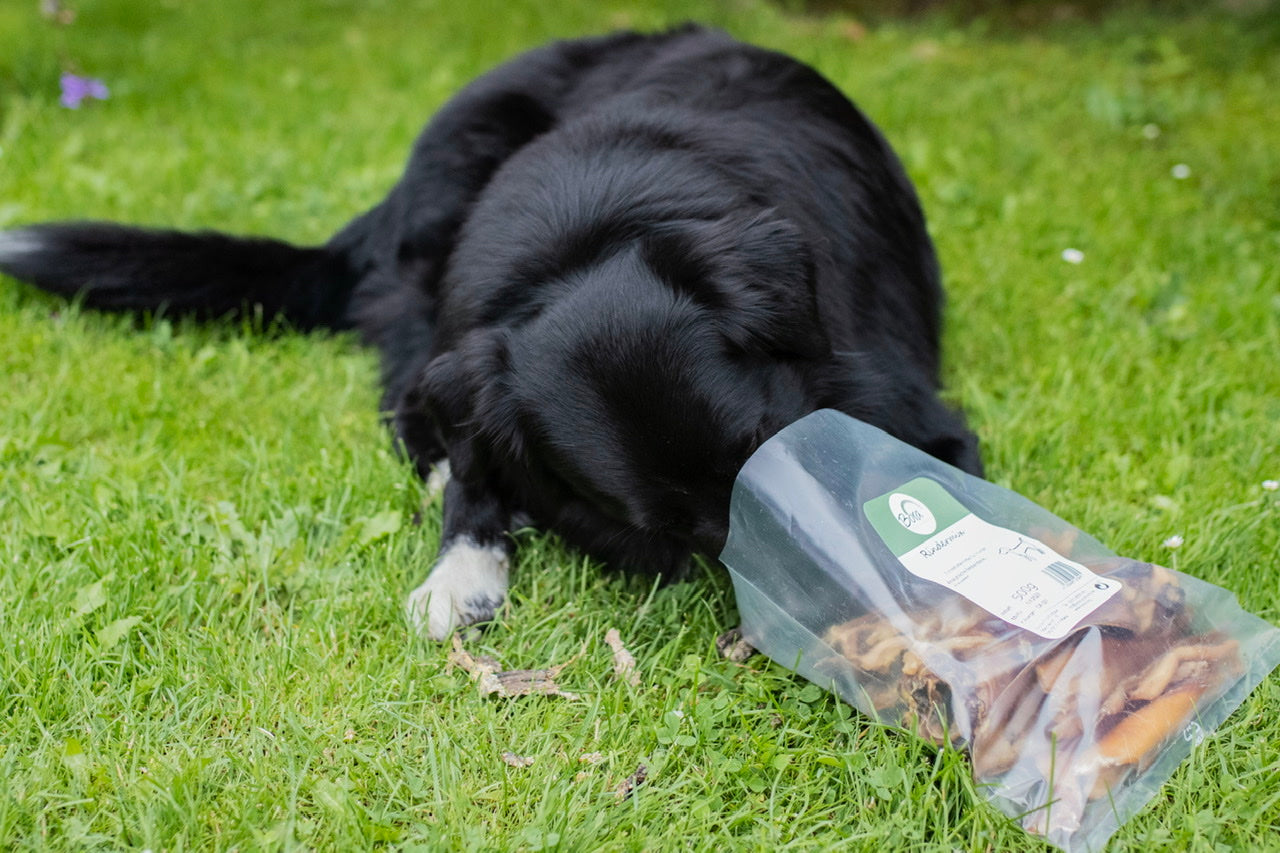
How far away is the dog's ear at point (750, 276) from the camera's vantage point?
7.41ft

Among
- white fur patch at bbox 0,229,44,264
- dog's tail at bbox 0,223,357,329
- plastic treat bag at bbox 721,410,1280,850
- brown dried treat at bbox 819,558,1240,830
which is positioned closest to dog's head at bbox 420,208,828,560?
plastic treat bag at bbox 721,410,1280,850

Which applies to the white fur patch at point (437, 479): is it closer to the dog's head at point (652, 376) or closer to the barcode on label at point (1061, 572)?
the dog's head at point (652, 376)

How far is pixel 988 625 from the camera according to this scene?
184 cm

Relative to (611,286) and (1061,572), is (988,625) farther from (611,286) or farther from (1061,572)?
(611,286)

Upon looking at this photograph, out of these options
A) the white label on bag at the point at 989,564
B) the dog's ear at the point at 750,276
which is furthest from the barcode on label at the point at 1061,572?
the dog's ear at the point at 750,276

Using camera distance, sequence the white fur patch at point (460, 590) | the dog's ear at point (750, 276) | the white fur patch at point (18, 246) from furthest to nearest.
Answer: the white fur patch at point (18, 246)
the white fur patch at point (460, 590)
the dog's ear at point (750, 276)

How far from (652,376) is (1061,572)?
86 cm

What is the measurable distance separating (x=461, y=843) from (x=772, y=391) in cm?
110

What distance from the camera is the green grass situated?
1.89 m

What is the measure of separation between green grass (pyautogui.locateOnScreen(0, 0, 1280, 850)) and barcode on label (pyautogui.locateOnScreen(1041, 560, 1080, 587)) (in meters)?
0.38

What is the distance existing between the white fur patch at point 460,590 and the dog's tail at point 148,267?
150 centimetres

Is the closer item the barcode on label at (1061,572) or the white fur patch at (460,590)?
the barcode on label at (1061,572)

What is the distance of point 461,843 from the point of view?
5.99 ft

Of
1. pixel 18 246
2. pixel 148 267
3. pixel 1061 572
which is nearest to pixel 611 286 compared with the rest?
pixel 1061 572
